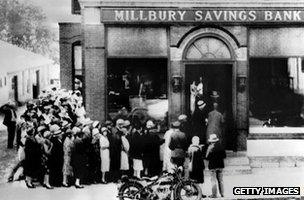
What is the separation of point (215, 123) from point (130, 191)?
202 centimetres

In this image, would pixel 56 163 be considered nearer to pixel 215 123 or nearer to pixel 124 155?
pixel 124 155

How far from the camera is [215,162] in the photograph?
30.2 feet

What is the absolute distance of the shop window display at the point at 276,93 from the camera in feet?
33.3

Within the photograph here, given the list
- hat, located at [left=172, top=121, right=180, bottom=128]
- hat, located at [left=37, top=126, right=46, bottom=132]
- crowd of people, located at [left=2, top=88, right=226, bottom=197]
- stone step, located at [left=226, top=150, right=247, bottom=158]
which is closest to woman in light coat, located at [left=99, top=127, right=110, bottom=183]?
crowd of people, located at [left=2, top=88, right=226, bottom=197]

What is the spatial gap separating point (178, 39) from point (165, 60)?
1.46 feet

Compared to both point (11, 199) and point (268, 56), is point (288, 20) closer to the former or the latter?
point (268, 56)

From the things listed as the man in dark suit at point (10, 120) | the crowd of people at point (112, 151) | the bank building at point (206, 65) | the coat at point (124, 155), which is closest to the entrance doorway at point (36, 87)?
the man in dark suit at point (10, 120)

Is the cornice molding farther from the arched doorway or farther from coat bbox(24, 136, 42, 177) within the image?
coat bbox(24, 136, 42, 177)

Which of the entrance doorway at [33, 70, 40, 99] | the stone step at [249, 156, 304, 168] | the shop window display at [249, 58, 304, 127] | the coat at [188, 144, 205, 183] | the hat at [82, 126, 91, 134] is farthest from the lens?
the entrance doorway at [33, 70, 40, 99]

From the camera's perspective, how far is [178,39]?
1014 cm

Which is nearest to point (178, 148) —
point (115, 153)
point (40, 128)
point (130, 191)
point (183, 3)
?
point (115, 153)

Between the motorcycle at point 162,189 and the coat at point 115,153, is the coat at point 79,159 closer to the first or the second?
the coat at point 115,153

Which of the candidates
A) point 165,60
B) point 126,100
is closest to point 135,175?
point 126,100

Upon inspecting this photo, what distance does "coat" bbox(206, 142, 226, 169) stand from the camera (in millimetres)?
9195
